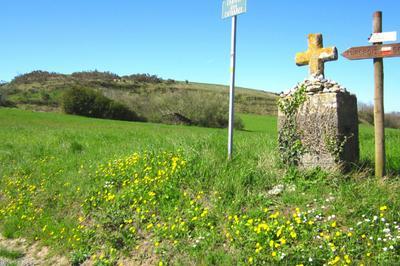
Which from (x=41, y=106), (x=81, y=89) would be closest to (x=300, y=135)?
(x=81, y=89)

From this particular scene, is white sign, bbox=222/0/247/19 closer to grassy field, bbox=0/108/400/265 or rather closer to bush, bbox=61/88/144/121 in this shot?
grassy field, bbox=0/108/400/265

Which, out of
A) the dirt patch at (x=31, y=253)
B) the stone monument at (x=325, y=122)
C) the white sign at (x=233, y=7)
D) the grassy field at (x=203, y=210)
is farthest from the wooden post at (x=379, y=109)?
the dirt patch at (x=31, y=253)

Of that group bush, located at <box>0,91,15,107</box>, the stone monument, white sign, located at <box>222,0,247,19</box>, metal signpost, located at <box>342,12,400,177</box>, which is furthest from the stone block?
bush, located at <box>0,91,15,107</box>

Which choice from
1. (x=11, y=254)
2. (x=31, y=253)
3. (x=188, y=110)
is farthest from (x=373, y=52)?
(x=188, y=110)

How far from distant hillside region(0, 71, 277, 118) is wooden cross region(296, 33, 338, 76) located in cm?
4285

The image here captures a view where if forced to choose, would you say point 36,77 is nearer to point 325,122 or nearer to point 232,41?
point 232,41

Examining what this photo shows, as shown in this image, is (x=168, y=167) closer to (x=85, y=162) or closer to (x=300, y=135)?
(x=300, y=135)

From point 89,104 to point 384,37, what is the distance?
4471cm

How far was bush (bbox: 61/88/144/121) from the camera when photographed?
46438 mm

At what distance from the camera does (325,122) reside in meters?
5.98

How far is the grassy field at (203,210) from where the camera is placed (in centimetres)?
416

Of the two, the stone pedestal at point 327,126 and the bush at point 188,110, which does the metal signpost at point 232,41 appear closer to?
the stone pedestal at point 327,126

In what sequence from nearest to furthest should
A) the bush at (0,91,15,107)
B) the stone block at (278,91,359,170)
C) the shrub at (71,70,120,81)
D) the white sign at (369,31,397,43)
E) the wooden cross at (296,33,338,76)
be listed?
the white sign at (369,31,397,43)
the stone block at (278,91,359,170)
the wooden cross at (296,33,338,76)
the bush at (0,91,15,107)
the shrub at (71,70,120,81)

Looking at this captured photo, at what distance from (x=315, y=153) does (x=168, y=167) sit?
2623 millimetres
